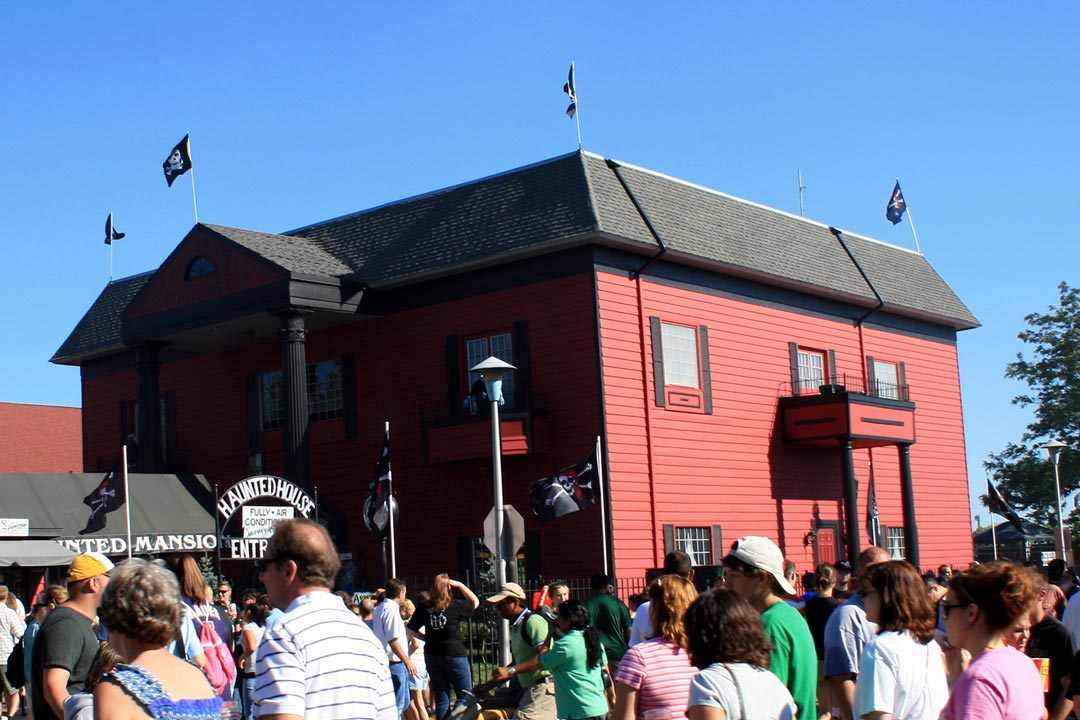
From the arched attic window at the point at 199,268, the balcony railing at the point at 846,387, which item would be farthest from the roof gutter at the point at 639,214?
the arched attic window at the point at 199,268

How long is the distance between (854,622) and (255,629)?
287 inches

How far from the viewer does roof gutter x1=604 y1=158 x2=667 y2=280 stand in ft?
87.0

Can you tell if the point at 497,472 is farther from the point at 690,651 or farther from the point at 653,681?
the point at 690,651

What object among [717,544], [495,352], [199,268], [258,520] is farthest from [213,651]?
[199,268]

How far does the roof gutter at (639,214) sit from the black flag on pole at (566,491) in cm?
560

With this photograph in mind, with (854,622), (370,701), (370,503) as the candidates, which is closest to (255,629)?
(854,622)

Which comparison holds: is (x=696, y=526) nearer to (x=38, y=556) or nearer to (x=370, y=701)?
(x=38, y=556)

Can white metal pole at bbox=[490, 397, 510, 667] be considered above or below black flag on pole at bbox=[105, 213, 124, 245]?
below

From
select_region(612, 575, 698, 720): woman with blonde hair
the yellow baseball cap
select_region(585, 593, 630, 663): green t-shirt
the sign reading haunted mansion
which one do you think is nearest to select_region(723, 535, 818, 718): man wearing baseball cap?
select_region(612, 575, 698, 720): woman with blonde hair

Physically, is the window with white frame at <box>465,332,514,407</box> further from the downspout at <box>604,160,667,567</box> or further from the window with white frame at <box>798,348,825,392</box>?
the window with white frame at <box>798,348,825,392</box>

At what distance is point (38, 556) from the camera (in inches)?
1006

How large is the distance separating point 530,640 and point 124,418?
26603 millimetres

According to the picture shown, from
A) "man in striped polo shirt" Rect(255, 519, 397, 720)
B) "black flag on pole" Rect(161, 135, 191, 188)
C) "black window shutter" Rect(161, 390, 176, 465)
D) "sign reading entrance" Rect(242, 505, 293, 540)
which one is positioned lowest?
"man in striped polo shirt" Rect(255, 519, 397, 720)

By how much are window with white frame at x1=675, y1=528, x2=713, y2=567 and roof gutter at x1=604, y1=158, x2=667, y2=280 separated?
5.24 metres
